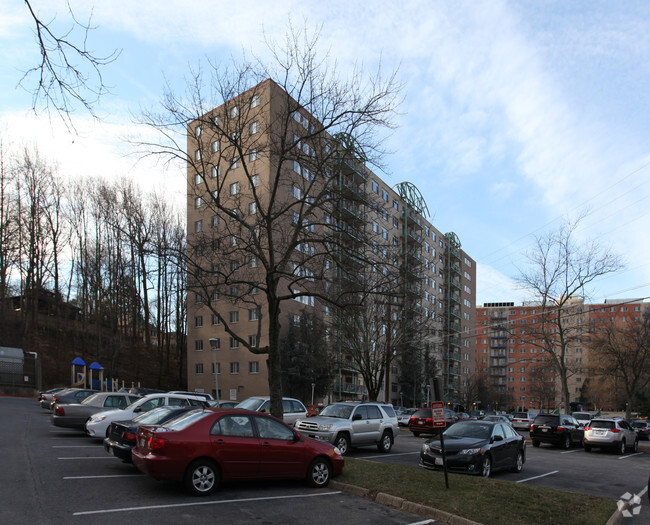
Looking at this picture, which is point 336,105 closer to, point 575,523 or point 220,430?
point 220,430

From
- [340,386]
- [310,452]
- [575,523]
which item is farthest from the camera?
[340,386]

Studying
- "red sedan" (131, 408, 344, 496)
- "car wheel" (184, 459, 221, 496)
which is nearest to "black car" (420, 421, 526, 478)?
"red sedan" (131, 408, 344, 496)

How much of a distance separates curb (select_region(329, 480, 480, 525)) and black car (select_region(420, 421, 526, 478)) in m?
3.29

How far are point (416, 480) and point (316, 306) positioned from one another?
138 feet

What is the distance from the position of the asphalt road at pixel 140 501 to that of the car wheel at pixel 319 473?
0.70 feet

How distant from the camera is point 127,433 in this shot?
35.8ft

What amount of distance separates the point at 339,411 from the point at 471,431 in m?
5.08

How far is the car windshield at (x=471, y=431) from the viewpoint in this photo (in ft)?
46.5

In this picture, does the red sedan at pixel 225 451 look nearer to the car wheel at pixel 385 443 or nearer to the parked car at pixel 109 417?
the parked car at pixel 109 417

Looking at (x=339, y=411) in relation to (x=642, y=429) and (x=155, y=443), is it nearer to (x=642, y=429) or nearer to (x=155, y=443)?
(x=155, y=443)

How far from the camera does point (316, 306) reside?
174 ft

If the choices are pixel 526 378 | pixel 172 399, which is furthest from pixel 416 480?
pixel 526 378

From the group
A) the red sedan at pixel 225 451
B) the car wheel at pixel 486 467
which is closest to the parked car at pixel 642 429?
the car wheel at pixel 486 467

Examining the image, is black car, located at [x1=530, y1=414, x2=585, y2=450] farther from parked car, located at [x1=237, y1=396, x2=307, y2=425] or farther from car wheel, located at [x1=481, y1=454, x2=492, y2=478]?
car wheel, located at [x1=481, y1=454, x2=492, y2=478]
